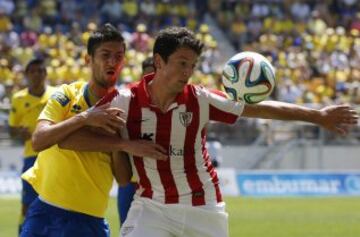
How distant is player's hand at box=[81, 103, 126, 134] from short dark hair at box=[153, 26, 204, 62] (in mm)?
503

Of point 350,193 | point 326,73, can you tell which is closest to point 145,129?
point 350,193

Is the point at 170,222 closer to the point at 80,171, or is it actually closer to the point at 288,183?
the point at 80,171

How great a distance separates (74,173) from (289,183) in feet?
60.8

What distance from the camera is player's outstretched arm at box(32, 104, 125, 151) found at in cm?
629

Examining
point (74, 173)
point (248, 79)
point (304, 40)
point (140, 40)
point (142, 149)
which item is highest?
point (248, 79)

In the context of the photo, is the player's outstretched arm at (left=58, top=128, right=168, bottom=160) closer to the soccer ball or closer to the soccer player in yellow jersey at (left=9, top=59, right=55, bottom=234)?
the soccer ball

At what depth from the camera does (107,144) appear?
6461 mm

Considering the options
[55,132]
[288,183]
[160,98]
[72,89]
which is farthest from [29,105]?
[288,183]

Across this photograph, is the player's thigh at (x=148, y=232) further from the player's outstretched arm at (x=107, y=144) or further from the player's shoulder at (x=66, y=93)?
the player's shoulder at (x=66, y=93)

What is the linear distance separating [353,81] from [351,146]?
162 inches

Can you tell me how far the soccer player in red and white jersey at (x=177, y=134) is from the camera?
6523 mm

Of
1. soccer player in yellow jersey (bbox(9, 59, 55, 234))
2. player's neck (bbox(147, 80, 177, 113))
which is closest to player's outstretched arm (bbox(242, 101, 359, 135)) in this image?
player's neck (bbox(147, 80, 177, 113))

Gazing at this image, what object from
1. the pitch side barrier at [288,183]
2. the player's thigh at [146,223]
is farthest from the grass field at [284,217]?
the player's thigh at [146,223]

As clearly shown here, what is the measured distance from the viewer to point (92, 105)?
278 inches
